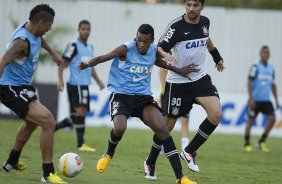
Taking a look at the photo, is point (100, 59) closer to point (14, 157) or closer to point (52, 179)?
point (52, 179)

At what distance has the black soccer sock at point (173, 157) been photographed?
33.3 feet

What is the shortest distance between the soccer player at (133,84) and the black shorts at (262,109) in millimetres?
9301

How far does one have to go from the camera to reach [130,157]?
1459 centimetres

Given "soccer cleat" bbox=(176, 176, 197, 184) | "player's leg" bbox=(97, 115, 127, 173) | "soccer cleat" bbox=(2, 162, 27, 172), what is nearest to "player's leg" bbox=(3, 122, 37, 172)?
"soccer cleat" bbox=(2, 162, 27, 172)

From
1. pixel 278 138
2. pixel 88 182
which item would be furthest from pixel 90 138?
pixel 88 182

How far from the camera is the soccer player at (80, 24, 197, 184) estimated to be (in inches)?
418

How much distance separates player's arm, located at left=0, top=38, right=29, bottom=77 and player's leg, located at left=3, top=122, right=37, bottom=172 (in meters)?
1.23

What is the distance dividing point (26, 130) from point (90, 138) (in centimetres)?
918

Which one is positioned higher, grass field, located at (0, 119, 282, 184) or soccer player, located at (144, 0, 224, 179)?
soccer player, located at (144, 0, 224, 179)

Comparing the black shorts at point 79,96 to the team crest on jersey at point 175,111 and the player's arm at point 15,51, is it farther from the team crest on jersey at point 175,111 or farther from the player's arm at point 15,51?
the player's arm at point 15,51

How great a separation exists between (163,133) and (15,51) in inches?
94.4

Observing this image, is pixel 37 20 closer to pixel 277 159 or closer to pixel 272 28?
pixel 277 159

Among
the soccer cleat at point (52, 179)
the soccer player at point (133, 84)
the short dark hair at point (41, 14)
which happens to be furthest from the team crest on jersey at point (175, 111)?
the short dark hair at point (41, 14)

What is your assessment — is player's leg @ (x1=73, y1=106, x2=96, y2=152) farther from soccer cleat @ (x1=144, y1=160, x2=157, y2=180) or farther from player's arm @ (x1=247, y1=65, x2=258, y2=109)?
player's arm @ (x1=247, y1=65, x2=258, y2=109)
